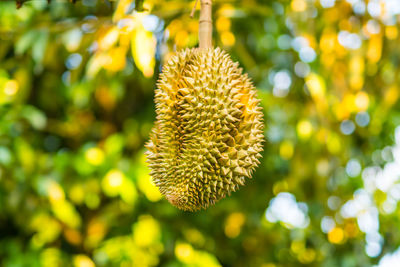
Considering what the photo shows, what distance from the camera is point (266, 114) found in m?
1.90

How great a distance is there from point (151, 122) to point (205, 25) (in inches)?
54.3

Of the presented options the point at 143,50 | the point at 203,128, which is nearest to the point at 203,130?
the point at 203,128

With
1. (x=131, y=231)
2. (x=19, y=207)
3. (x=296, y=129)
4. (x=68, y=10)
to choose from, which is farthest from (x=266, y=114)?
(x=19, y=207)

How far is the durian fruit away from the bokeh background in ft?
2.32

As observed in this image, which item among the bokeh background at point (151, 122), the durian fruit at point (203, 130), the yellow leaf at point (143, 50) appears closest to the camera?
the durian fruit at point (203, 130)

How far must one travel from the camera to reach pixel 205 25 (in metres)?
0.81

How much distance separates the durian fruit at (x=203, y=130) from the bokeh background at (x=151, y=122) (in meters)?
0.71

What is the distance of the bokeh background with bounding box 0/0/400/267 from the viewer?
5.69 feet

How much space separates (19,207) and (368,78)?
1.81 m

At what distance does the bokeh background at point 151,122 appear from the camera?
1.73m

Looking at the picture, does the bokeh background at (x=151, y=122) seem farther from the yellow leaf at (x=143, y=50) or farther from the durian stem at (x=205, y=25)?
the durian stem at (x=205, y=25)

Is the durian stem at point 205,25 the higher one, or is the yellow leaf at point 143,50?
the durian stem at point 205,25

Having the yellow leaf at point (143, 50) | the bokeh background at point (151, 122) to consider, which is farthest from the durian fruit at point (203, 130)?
the bokeh background at point (151, 122)

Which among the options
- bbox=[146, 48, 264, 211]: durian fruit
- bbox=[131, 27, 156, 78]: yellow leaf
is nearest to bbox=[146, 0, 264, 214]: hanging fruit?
bbox=[146, 48, 264, 211]: durian fruit
